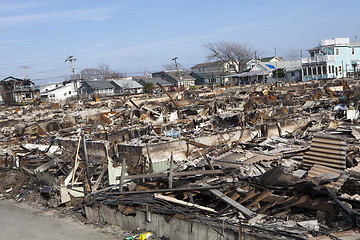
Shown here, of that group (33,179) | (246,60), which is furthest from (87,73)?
(33,179)

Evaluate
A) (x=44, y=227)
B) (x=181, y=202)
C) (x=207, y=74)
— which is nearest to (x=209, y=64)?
(x=207, y=74)

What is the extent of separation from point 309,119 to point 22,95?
48332 millimetres

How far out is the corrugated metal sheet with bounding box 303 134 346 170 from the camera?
820 centimetres

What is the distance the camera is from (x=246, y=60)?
73812mm

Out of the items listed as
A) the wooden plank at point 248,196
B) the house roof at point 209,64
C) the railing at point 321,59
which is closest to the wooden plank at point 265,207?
the wooden plank at point 248,196

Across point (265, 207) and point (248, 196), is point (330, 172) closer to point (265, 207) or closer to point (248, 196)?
point (265, 207)

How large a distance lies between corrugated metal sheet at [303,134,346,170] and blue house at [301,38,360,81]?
4238cm

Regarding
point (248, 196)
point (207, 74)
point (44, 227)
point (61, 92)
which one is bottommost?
point (44, 227)

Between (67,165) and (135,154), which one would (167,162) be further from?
(67,165)

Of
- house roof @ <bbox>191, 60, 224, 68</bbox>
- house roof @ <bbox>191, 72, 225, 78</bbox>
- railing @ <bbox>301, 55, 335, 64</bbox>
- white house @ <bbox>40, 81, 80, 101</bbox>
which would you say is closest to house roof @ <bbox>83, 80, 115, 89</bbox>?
white house @ <bbox>40, 81, 80, 101</bbox>

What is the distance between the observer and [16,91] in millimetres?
53406

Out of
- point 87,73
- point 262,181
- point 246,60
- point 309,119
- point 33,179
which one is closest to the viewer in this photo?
point 262,181

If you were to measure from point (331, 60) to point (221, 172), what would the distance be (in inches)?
1756

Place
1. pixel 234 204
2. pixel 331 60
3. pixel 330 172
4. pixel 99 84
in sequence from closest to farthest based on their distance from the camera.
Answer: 1. pixel 234 204
2. pixel 330 172
3. pixel 331 60
4. pixel 99 84
